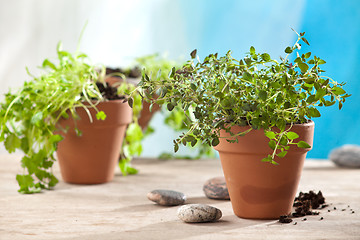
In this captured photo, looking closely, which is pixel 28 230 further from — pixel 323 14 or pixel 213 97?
pixel 323 14

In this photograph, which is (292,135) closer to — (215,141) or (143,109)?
(215,141)

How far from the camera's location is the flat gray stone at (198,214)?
979 millimetres

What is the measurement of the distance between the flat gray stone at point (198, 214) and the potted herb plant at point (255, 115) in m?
0.07

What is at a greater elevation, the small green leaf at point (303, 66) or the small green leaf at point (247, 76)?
the small green leaf at point (303, 66)

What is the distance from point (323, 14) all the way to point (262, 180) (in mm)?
2203

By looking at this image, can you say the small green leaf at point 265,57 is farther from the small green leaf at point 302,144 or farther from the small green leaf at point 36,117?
the small green leaf at point 36,117

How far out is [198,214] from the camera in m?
0.98

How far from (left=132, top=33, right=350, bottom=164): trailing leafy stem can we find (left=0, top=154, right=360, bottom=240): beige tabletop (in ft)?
0.53

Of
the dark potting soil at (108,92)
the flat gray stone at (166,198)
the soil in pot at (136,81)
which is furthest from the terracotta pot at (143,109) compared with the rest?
the flat gray stone at (166,198)

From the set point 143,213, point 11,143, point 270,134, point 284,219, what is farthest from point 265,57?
point 11,143

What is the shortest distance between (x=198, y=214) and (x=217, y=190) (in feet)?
0.83

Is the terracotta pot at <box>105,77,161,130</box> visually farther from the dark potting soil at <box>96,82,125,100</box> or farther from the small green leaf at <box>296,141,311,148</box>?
the small green leaf at <box>296,141,311,148</box>

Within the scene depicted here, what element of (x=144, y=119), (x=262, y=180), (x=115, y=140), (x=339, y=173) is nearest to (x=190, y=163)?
(x=144, y=119)

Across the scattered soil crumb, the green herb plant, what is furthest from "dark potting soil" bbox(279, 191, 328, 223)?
the green herb plant
